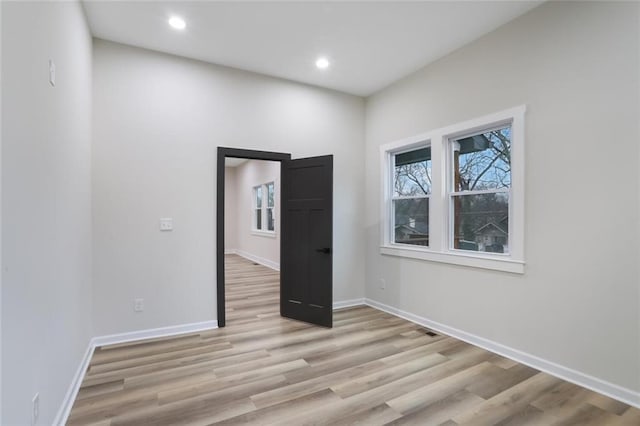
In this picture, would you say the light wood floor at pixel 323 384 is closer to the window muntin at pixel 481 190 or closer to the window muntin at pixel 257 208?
the window muntin at pixel 481 190

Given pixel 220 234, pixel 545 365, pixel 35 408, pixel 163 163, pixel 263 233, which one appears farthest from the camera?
pixel 263 233

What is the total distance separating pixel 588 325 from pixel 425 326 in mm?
1614

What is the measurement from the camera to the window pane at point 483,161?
3.08 metres

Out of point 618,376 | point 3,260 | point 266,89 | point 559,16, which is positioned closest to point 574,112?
point 559,16

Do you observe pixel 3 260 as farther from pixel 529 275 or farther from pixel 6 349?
pixel 529 275

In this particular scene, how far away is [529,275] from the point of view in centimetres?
278

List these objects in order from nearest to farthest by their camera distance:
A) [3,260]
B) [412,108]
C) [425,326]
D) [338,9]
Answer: [3,260] → [338,9] → [425,326] → [412,108]

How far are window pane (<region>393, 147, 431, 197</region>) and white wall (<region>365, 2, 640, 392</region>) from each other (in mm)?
693

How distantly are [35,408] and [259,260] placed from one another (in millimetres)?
7184

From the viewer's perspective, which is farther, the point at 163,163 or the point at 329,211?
the point at 329,211

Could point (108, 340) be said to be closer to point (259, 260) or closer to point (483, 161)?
point (483, 161)

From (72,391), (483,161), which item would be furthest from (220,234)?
(483,161)

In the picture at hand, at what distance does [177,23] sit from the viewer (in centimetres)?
296

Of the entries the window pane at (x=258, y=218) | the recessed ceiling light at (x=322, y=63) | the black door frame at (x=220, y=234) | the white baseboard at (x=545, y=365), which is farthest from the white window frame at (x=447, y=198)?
the window pane at (x=258, y=218)
